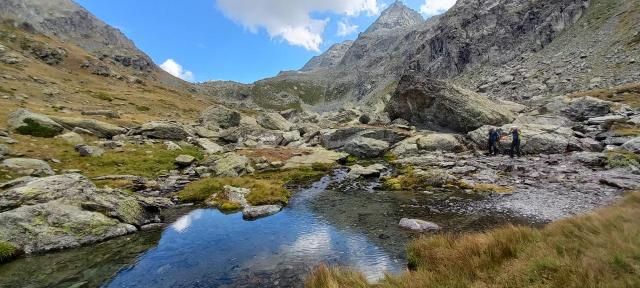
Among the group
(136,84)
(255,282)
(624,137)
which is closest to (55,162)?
(255,282)

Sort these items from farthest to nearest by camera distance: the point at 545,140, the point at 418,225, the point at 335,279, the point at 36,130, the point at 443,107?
the point at 443,107, the point at 36,130, the point at 545,140, the point at 418,225, the point at 335,279

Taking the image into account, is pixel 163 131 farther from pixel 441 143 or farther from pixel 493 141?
pixel 493 141

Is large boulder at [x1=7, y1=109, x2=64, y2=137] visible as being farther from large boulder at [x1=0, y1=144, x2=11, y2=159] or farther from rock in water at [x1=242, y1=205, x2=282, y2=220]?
rock in water at [x1=242, y1=205, x2=282, y2=220]

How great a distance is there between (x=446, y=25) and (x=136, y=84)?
411 ft

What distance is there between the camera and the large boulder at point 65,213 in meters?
16.8

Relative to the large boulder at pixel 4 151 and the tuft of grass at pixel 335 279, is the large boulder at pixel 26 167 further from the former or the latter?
the tuft of grass at pixel 335 279

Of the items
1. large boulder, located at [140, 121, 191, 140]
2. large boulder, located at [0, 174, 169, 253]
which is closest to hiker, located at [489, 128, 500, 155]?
large boulder, located at [0, 174, 169, 253]

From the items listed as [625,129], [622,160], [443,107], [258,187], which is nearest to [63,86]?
[258,187]

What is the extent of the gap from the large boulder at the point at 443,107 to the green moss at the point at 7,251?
42674 mm

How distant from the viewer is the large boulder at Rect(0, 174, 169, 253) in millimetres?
16797

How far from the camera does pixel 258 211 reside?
72.4ft

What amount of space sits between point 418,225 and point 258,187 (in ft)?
45.2

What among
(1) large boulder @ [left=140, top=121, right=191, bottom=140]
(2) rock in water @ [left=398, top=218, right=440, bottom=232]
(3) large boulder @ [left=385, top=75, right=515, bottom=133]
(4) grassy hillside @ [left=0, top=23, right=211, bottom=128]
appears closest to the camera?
(2) rock in water @ [left=398, top=218, right=440, bottom=232]

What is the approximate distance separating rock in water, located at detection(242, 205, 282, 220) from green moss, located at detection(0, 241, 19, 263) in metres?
10.3
